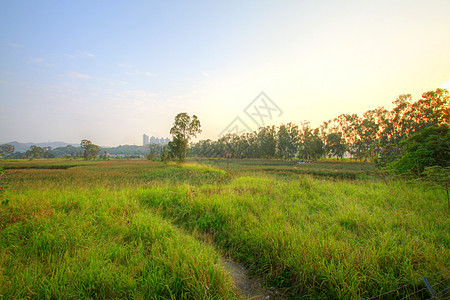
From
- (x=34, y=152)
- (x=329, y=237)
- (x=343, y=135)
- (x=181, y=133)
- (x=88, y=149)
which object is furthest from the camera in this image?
(x=34, y=152)

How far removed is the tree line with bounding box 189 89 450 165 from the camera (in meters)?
32.9

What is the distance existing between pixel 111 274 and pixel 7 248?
2255mm

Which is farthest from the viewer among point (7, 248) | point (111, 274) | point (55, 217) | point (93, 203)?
point (93, 203)

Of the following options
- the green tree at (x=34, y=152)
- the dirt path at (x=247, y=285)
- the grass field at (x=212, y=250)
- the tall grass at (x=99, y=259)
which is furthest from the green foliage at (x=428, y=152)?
the green tree at (x=34, y=152)

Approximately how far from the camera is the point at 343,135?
62375 mm

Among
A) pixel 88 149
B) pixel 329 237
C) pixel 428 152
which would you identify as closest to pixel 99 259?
pixel 329 237

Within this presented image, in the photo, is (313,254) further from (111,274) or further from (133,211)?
(133,211)

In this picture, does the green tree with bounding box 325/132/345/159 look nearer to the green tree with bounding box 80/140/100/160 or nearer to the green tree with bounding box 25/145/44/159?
the green tree with bounding box 80/140/100/160

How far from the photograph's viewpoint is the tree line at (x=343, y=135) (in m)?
32.9

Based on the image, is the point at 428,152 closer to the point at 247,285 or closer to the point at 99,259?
the point at 247,285

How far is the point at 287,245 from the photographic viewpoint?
122 inches

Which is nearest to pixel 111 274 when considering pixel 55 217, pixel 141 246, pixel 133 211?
pixel 141 246

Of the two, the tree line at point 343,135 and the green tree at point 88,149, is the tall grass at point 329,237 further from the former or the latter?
the green tree at point 88,149

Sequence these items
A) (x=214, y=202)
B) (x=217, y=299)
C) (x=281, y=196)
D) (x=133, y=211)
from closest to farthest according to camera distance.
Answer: (x=217, y=299) → (x=133, y=211) → (x=214, y=202) → (x=281, y=196)
